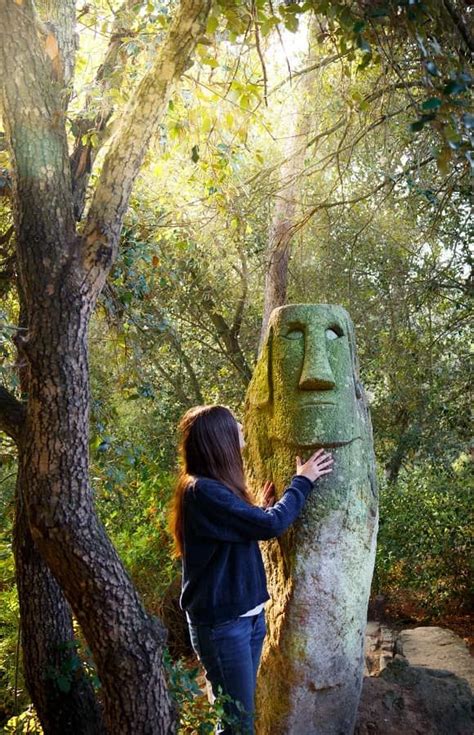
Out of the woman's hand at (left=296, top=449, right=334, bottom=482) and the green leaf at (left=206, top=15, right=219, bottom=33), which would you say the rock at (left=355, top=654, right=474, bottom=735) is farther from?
the green leaf at (left=206, top=15, right=219, bottom=33)

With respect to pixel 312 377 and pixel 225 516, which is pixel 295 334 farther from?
pixel 225 516

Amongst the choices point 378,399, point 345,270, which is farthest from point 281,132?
point 378,399

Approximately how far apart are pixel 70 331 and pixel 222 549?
1.04 metres

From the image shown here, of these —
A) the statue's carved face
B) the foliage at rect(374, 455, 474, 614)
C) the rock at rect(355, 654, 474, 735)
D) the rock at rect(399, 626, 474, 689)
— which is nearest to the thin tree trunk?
the statue's carved face

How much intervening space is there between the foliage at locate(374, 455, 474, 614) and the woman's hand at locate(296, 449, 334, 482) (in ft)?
13.0

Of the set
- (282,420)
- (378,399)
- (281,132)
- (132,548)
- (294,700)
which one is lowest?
(294,700)

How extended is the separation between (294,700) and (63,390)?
1.93 meters

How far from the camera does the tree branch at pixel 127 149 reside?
2.72 meters

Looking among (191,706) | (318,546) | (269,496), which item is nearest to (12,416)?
(269,496)

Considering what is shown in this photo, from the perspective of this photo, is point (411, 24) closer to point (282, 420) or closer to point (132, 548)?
point (282, 420)

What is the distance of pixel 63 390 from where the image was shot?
8.59 ft

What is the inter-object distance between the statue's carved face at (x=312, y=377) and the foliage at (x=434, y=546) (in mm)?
3794

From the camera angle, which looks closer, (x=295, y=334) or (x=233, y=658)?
(x=233, y=658)

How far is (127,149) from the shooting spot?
2754mm
